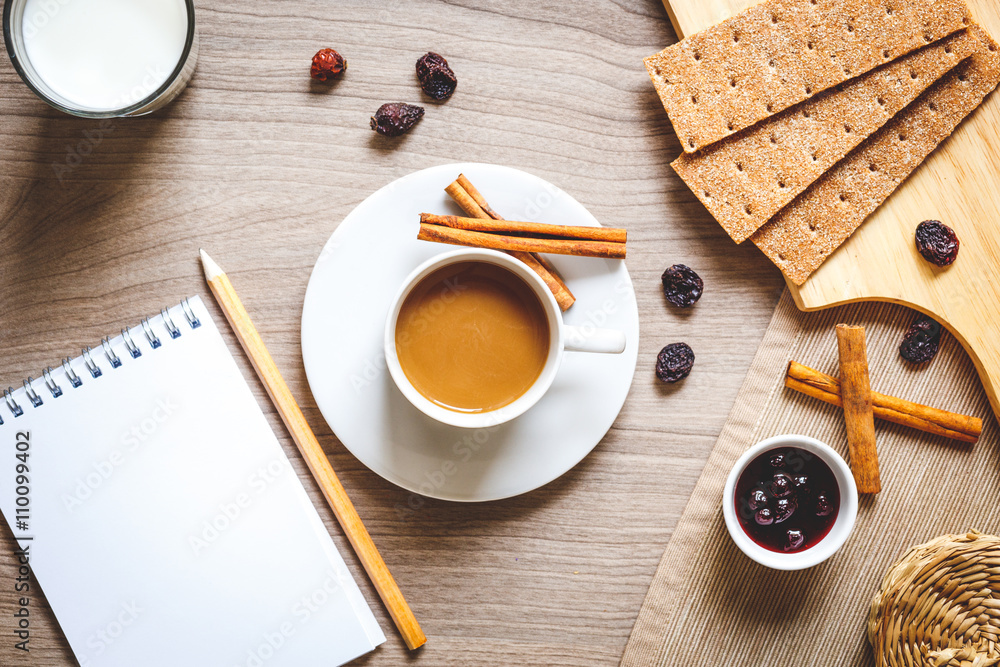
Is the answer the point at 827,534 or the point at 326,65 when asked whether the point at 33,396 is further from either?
the point at 827,534

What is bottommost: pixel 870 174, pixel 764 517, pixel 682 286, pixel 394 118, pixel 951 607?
pixel 951 607

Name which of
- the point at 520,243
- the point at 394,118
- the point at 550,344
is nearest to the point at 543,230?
the point at 520,243

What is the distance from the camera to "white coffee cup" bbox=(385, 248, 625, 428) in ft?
2.54

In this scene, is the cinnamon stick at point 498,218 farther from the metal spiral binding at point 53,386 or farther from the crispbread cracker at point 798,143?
the metal spiral binding at point 53,386

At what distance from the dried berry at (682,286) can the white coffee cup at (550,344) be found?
21cm

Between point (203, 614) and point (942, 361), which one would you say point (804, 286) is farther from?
point (203, 614)

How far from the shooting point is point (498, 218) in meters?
0.89

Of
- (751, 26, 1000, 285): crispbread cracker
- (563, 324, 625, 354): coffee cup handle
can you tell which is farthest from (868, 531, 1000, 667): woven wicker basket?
(563, 324, 625, 354): coffee cup handle

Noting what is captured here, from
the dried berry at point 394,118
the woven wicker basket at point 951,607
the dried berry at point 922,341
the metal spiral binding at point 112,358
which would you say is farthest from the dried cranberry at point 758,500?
the metal spiral binding at point 112,358

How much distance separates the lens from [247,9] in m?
0.95

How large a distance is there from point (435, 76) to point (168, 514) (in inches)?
31.2

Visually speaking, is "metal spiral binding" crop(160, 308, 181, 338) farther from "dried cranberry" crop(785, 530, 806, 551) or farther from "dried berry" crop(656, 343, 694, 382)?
"dried cranberry" crop(785, 530, 806, 551)

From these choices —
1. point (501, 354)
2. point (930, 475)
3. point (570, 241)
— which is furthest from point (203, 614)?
point (930, 475)

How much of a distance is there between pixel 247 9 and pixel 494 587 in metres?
1.01
